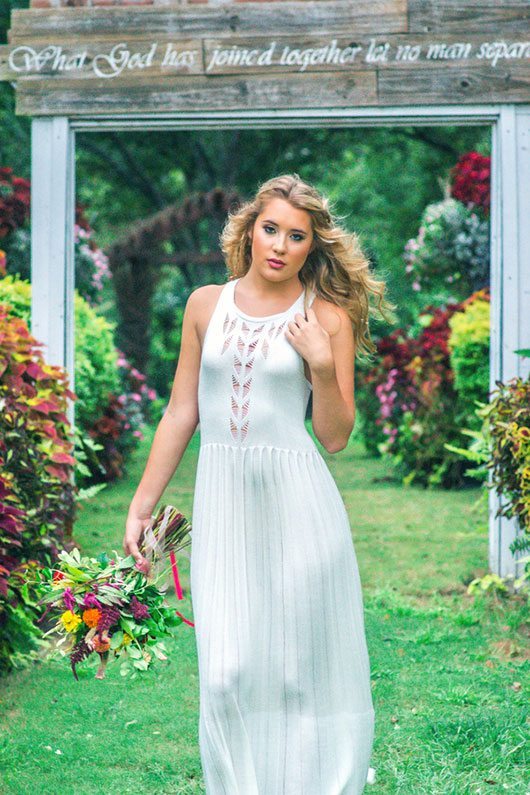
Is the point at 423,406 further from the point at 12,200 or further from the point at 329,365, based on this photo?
the point at 329,365

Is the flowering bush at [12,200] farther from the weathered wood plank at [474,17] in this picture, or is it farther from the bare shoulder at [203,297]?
the bare shoulder at [203,297]

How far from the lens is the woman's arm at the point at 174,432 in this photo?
10.7 feet

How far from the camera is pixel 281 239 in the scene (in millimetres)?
3113

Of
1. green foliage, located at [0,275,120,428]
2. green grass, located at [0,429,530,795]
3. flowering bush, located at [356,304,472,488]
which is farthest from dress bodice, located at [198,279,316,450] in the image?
flowering bush, located at [356,304,472,488]

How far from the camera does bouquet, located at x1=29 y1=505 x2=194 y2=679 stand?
296cm

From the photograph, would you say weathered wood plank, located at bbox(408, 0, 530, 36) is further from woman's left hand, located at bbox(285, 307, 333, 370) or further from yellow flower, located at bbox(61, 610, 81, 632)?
yellow flower, located at bbox(61, 610, 81, 632)

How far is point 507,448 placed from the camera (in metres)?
5.42

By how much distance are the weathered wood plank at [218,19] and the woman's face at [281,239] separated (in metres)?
2.99

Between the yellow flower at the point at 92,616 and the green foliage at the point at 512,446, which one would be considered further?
the green foliage at the point at 512,446

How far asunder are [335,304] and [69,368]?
309 centimetres

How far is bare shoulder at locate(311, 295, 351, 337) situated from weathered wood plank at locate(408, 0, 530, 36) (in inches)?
119

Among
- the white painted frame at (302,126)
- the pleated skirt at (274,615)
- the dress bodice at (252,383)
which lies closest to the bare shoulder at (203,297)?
the dress bodice at (252,383)

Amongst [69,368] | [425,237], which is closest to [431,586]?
[69,368]

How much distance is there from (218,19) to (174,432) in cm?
330
